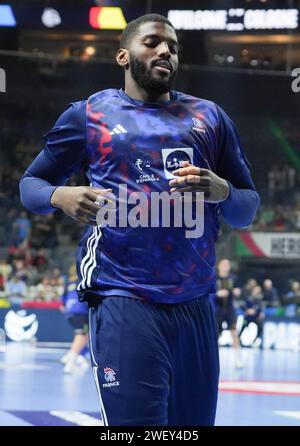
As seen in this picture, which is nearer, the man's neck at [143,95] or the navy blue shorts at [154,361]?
the navy blue shorts at [154,361]

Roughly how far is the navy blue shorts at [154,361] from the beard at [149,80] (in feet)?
2.57

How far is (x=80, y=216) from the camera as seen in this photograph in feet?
10.5

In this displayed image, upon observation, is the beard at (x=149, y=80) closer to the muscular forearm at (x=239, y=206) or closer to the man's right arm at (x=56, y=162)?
the man's right arm at (x=56, y=162)

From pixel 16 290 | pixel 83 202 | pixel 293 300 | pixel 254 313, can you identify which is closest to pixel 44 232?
pixel 16 290

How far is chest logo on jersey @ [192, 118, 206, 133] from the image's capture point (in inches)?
134

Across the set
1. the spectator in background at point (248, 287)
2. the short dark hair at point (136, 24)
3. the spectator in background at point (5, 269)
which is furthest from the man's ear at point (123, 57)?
the spectator in background at point (248, 287)

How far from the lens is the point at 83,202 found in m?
3.17

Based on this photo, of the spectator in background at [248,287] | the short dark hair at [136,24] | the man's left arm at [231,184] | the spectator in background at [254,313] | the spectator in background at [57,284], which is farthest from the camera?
the spectator in background at [248,287]

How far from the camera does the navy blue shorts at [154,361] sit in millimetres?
3180

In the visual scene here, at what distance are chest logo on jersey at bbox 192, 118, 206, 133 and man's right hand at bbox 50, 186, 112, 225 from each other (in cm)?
43

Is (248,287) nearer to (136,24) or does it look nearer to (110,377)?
(136,24)

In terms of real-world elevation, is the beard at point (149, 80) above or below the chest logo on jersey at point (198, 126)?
above

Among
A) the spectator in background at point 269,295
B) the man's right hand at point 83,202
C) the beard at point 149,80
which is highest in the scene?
the beard at point 149,80

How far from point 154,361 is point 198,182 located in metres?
0.63
